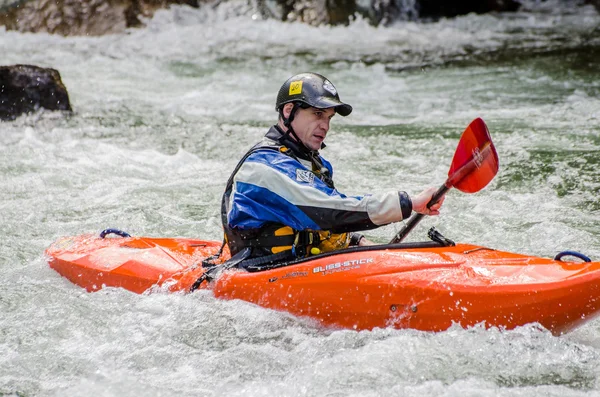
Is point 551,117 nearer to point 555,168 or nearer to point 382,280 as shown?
point 555,168

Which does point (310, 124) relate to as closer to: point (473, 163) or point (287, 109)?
point (287, 109)

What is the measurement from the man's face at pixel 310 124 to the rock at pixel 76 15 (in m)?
10.2

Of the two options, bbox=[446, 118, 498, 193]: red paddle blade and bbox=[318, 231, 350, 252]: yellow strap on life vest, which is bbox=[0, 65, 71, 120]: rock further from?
bbox=[446, 118, 498, 193]: red paddle blade

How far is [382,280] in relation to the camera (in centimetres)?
362

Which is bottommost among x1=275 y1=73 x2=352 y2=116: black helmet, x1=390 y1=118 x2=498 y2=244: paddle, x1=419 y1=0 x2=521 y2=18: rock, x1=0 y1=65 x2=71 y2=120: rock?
x1=0 y1=65 x2=71 y2=120: rock

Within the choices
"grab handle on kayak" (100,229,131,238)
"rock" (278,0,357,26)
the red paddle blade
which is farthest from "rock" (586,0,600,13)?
the red paddle blade

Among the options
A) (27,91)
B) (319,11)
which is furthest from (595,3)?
(27,91)

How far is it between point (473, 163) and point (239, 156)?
410cm

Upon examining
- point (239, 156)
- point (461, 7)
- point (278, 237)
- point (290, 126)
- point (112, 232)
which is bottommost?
point (239, 156)

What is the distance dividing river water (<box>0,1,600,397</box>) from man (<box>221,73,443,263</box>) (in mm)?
364

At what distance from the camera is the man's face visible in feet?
12.9

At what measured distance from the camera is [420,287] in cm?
354

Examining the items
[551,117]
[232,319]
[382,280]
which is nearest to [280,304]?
[232,319]

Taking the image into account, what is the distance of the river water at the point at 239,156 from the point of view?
3.52m
